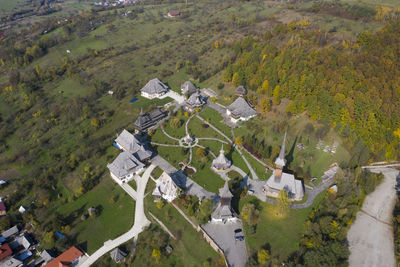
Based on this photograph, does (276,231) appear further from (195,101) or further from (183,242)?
(195,101)

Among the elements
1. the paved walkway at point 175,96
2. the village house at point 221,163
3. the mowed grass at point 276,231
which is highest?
the village house at point 221,163

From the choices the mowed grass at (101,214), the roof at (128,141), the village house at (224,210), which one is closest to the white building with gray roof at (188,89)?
the roof at (128,141)

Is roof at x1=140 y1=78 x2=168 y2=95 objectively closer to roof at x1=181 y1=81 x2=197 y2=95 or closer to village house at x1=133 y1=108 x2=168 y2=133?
roof at x1=181 y1=81 x2=197 y2=95

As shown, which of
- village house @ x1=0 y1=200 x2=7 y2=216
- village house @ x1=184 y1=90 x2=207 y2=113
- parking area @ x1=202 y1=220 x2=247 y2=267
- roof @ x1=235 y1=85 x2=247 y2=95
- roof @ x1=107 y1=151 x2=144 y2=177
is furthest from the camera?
roof @ x1=235 y1=85 x2=247 y2=95

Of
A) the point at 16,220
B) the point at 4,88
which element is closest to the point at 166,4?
the point at 4,88

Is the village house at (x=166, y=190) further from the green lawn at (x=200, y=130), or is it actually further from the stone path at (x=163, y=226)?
the green lawn at (x=200, y=130)

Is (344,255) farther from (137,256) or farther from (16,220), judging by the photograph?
(16,220)

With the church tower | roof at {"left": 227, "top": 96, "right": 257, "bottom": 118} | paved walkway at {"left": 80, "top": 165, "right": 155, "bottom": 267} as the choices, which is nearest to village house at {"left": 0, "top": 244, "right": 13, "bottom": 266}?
paved walkway at {"left": 80, "top": 165, "right": 155, "bottom": 267}
